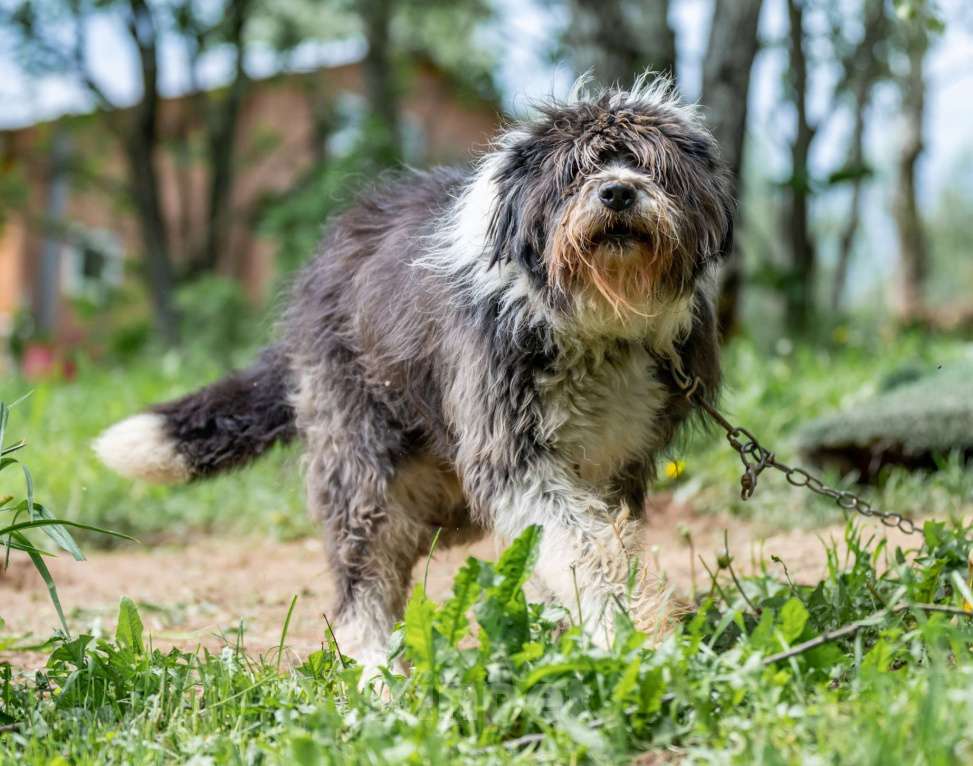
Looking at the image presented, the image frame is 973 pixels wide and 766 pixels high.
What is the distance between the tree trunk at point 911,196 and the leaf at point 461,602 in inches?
512

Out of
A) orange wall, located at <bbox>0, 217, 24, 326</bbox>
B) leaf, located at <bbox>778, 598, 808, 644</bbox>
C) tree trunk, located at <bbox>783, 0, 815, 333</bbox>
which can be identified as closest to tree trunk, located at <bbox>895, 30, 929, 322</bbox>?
tree trunk, located at <bbox>783, 0, 815, 333</bbox>

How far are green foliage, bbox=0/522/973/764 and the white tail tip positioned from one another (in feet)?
4.03

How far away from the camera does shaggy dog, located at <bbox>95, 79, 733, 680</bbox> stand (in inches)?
129

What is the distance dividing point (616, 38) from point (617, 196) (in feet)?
15.4

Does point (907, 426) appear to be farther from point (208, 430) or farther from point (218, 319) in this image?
point (218, 319)

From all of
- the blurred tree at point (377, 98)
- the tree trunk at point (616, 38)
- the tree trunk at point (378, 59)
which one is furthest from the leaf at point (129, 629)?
the tree trunk at point (378, 59)

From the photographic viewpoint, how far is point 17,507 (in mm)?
3055

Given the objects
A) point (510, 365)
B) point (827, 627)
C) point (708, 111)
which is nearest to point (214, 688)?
point (510, 365)

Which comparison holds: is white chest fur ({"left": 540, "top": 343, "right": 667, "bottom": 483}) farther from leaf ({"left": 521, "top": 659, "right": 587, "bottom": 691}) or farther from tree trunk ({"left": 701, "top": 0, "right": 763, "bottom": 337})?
tree trunk ({"left": 701, "top": 0, "right": 763, "bottom": 337})

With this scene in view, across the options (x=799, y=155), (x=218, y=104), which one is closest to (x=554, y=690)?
(x=799, y=155)

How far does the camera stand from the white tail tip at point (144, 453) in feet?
13.9

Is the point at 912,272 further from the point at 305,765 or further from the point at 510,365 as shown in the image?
the point at 305,765

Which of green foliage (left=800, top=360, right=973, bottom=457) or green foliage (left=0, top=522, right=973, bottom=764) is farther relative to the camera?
green foliage (left=800, top=360, right=973, bottom=457)

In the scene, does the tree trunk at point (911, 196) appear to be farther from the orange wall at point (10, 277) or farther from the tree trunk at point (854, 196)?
the orange wall at point (10, 277)
